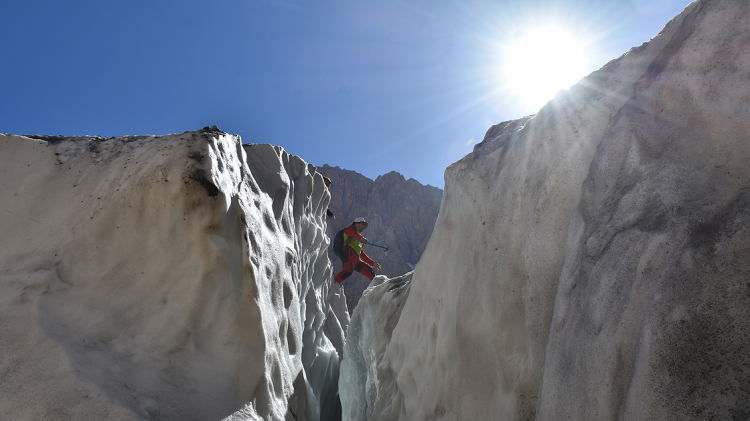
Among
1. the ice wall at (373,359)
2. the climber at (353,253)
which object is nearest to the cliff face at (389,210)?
the climber at (353,253)

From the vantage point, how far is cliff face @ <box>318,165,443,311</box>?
27453 mm

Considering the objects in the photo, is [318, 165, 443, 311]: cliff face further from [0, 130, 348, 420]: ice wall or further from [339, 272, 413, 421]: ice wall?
[0, 130, 348, 420]: ice wall

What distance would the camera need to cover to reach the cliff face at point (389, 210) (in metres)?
27.5

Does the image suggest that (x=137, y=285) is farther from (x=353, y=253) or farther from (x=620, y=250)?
(x=353, y=253)

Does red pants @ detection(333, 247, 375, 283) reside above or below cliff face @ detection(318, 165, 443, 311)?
below

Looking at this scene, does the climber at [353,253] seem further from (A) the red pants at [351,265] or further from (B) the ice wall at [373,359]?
(B) the ice wall at [373,359]

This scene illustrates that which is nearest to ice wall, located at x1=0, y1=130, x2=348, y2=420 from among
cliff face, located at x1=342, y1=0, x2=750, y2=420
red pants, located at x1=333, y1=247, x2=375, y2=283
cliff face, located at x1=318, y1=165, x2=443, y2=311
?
cliff face, located at x1=342, y1=0, x2=750, y2=420

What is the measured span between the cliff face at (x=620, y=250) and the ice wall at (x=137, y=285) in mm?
1678

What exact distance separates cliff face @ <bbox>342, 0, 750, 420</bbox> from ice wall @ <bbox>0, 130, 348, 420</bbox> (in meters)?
1.68

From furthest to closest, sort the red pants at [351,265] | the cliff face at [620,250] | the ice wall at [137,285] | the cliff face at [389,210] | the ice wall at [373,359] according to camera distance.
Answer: the cliff face at [389,210]
the red pants at [351,265]
the ice wall at [373,359]
the ice wall at [137,285]
the cliff face at [620,250]

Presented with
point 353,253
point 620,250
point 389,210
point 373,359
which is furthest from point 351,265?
point 389,210

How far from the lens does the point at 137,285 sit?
2.78 m

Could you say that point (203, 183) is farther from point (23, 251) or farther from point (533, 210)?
point (533, 210)

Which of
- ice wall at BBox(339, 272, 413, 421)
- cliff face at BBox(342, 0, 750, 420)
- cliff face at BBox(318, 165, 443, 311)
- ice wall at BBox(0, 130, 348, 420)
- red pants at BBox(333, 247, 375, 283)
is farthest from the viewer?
cliff face at BBox(318, 165, 443, 311)
